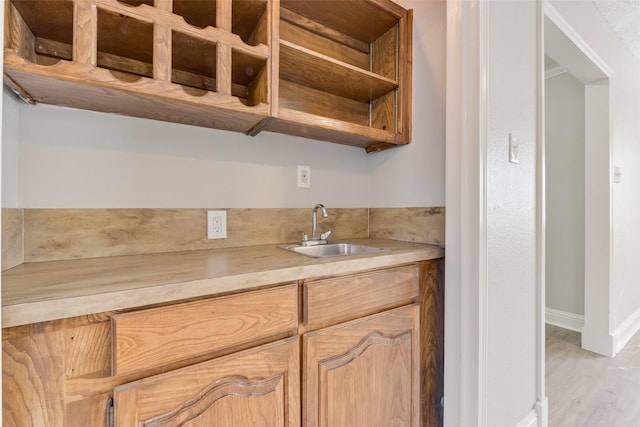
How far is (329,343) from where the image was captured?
90 cm

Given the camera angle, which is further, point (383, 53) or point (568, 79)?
point (568, 79)

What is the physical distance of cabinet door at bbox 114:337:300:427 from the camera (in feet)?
2.07

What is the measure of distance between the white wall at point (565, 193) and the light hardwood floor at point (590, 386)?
0.47 meters

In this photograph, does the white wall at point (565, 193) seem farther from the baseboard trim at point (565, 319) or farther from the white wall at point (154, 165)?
the white wall at point (154, 165)

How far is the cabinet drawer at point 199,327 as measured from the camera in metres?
0.61

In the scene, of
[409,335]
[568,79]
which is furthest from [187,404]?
[568,79]

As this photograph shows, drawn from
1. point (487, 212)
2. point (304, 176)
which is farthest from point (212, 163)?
point (487, 212)

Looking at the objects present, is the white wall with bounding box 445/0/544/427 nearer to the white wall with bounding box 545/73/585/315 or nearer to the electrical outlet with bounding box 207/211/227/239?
the electrical outlet with bounding box 207/211/227/239

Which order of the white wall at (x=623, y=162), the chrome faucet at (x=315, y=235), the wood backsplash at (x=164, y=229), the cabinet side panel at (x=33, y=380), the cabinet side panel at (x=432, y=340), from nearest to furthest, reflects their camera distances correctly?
the cabinet side panel at (x=33, y=380) < the wood backsplash at (x=164, y=229) < the cabinet side panel at (x=432, y=340) < the chrome faucet at (x=315, y=235) < the white wall at (x=623, y=162)

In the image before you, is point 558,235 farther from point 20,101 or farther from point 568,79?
point 20,101

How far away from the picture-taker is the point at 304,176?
4.83ft

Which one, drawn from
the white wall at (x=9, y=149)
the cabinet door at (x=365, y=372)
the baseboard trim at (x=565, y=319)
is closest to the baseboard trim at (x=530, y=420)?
the cabinet door at (x=365, y=372)

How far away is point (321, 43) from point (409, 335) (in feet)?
4.54

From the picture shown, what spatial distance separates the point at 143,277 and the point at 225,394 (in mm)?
351
